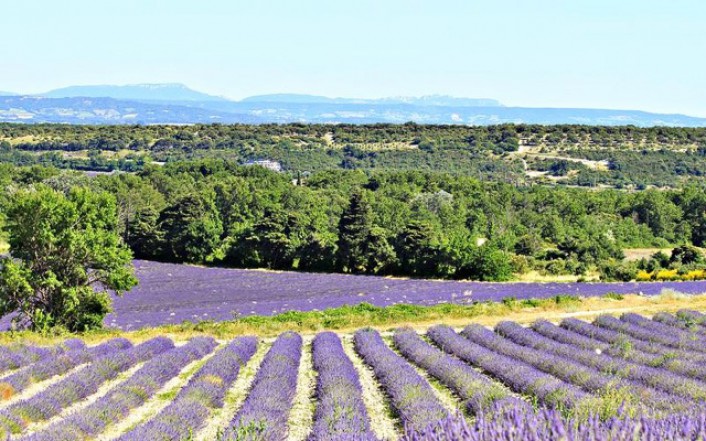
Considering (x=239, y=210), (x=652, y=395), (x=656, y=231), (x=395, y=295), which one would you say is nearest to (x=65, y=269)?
(x=395, y=295)

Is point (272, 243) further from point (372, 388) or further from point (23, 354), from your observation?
point (372, 388)

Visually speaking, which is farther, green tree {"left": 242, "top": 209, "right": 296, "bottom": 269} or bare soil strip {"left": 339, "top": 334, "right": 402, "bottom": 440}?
green tree {"left": 242, "top": 209, "right": 296, "bottom": 269}

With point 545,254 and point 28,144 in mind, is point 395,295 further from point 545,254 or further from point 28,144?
point 28,144

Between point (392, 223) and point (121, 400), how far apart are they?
44.3 meters

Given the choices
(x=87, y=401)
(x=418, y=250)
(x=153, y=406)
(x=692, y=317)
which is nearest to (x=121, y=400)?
(x=153, y=406)

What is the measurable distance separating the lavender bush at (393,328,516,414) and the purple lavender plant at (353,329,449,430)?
53 cm

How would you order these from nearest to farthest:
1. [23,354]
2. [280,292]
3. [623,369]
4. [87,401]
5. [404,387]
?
[404,387]
[87,401]
[623,369]
[23,354]
[280,292]

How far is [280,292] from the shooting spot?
36.7 meters

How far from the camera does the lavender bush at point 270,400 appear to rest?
930 centimetres

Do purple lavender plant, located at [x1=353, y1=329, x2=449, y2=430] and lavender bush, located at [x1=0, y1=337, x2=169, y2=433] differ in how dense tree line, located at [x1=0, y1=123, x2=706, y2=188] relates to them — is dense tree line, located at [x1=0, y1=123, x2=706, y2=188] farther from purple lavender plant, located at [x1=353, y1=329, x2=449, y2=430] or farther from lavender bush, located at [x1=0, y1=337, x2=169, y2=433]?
lavender bush, located at [x1=0, y1=337, x2=169, y2=433]

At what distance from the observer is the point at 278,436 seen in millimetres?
9750

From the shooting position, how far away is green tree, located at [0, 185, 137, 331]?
22797mm

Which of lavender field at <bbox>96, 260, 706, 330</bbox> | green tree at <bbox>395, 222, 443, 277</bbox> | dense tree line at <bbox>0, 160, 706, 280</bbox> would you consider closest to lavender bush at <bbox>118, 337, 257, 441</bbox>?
lavender field at <bbox>96, 260, 706, 330</bbox>

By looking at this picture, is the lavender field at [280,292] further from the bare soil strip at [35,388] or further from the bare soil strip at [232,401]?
the bare soil strip at [35,388]
